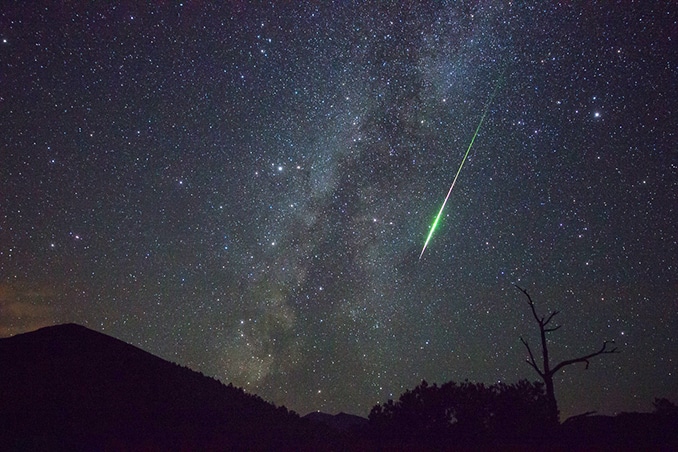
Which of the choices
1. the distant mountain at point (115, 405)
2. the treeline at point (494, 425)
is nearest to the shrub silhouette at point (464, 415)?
the treeline at point (494, 425)

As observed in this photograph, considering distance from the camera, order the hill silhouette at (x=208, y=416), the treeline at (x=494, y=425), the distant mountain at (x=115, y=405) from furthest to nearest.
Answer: the treeline at (x=494, y=425) < the hill silhouette at (x=208, y=416) < the distant mountain at (x=115, y=405)

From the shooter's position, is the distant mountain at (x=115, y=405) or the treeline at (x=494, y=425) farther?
the treeline at (x=494, y=425)

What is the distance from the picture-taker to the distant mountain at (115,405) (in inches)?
520

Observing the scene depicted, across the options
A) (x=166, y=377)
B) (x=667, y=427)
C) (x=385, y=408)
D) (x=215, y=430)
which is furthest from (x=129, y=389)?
(x=667, y=427)

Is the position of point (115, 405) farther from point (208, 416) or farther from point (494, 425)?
point (494, 425)

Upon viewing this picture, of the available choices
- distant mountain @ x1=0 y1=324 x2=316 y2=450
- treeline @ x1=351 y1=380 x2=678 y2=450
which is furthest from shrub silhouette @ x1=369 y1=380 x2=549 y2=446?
distant mountain @ x1=0 y1=324 x2=316 y2=450

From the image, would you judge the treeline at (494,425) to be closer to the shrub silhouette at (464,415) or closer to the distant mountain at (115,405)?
the shrub silhouette at (464,415)

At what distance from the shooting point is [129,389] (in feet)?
55.7

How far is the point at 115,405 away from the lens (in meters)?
15.4

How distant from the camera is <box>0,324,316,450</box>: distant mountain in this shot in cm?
1322

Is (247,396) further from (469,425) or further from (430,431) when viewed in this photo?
(469,425)

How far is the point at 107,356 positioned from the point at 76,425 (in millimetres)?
6507

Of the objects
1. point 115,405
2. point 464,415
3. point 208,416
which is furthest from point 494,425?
point 115,405

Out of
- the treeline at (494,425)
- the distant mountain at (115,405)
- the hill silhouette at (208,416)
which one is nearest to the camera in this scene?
the distant mountain at (115,405)
